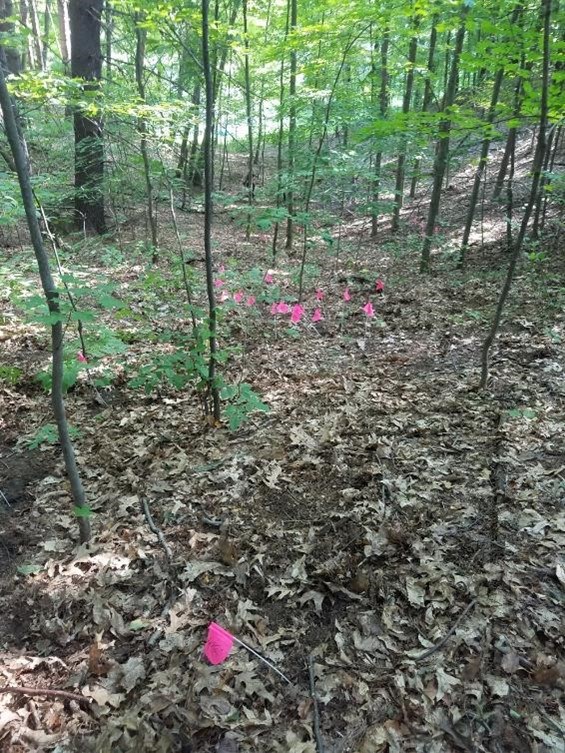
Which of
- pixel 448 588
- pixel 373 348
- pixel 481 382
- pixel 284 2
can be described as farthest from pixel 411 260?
pixel 448 588

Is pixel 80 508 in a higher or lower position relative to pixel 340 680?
higher

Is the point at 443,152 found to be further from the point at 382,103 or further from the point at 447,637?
the point at 447,637

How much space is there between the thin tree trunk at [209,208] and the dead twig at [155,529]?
46.9 inches

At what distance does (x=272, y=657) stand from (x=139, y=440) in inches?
98.0

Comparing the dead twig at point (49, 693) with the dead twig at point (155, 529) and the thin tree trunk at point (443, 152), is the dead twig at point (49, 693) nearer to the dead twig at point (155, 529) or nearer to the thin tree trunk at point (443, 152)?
the dead twig at point (155, 529)

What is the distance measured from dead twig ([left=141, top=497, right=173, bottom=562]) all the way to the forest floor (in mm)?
24

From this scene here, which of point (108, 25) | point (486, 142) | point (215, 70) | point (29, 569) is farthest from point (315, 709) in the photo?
point (108, 25)

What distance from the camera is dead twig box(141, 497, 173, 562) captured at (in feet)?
10.3

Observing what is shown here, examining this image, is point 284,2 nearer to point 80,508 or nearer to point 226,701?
point 80,508

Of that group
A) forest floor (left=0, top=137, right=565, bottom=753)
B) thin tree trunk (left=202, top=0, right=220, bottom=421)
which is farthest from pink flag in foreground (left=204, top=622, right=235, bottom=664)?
thin tree trunk (left=202, top=0, right=220, bottom=421)

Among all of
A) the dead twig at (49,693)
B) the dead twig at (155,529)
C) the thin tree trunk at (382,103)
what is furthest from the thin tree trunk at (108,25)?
the dead twig at (49,693)

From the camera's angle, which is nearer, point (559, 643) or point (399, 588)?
point (559, 643)

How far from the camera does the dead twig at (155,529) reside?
3.13 metres

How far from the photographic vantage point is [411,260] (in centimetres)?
1045
